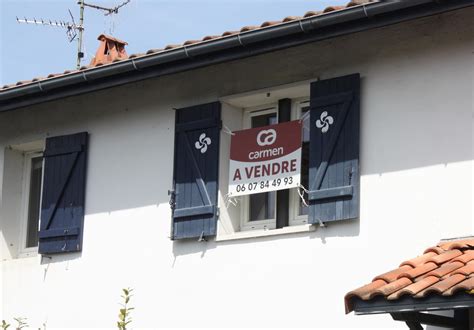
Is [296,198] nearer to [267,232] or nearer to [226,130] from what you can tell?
[267,232]

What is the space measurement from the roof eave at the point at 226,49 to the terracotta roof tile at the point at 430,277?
2.02 m

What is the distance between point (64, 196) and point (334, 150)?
11.7ft

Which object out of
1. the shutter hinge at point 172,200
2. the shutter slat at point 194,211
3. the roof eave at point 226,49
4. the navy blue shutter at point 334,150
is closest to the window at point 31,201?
the roof eave at point 226,49

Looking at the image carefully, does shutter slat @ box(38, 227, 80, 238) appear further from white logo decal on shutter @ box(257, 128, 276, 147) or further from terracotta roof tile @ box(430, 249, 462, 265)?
terracotta roof tile @ box(430, 249, 462, 265)

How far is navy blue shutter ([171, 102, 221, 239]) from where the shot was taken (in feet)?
40.0

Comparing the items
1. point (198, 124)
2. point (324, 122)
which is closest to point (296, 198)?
point (324, 122)

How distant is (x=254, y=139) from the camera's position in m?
12.2

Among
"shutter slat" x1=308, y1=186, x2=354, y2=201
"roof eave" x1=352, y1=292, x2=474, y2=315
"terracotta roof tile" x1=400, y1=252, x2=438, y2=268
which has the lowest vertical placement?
"roof eave" x1=352, y1=292, x2=474, y2=315

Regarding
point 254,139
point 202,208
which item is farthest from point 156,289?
point 254,139

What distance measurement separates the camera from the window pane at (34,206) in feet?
46.9

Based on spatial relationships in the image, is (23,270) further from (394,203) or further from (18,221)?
(394,203)

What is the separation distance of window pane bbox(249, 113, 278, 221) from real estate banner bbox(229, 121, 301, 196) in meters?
0.25

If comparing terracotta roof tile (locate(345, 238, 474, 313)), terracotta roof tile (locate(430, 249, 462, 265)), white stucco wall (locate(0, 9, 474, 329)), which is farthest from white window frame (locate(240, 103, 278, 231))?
terracotta roof tile (locate(430, 249, 462, 265))

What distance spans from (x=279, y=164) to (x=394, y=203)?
146 cm
